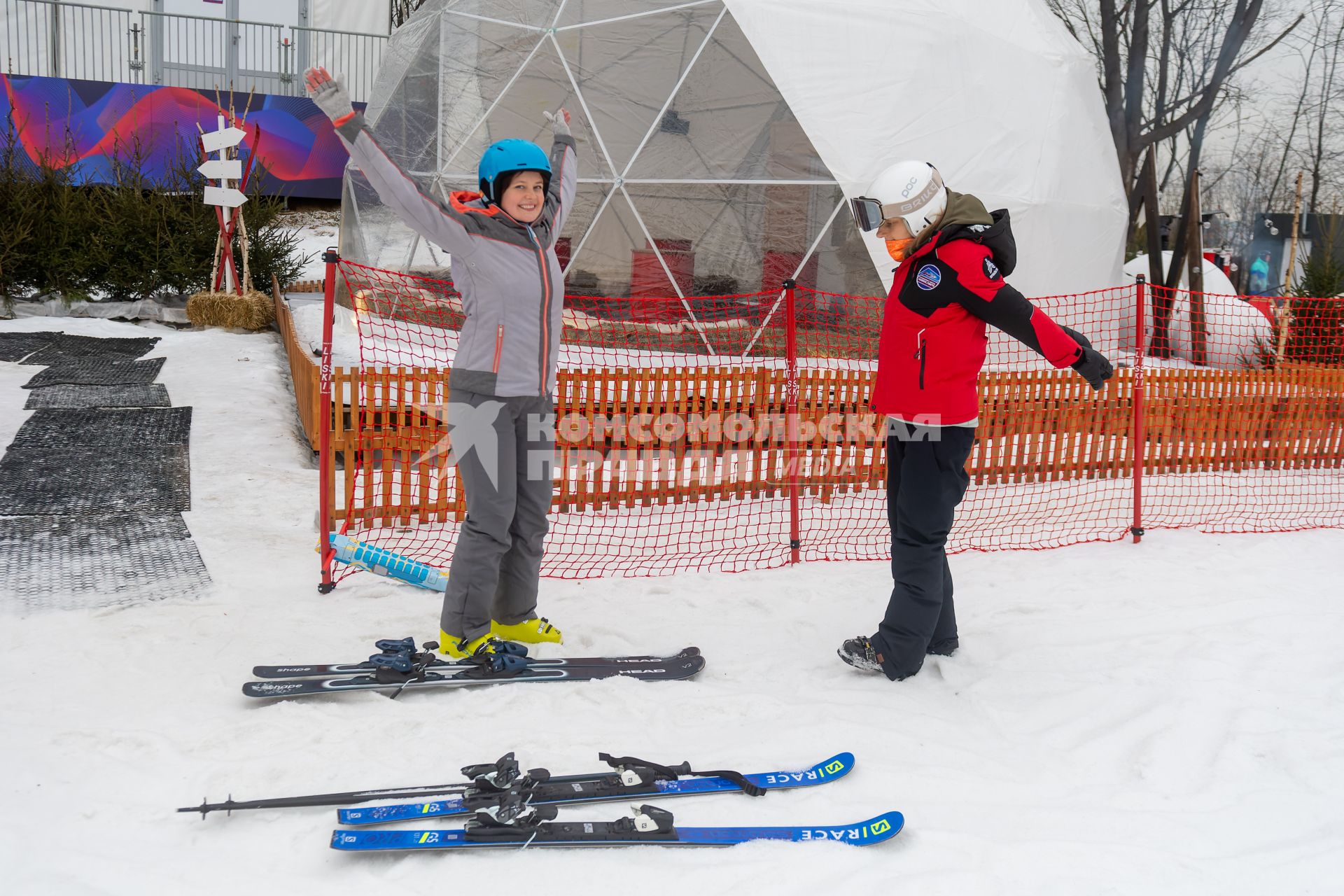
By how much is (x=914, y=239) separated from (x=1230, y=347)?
12.0 meters

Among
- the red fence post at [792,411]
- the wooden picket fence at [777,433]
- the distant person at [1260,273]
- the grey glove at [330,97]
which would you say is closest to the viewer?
the grey glove at [330,97]

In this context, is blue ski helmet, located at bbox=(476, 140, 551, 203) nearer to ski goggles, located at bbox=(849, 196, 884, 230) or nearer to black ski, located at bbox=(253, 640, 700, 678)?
ski goggles, located at bbox=(849, 196, 884, 230)

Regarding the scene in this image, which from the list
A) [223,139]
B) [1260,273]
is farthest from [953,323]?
[1260,273]

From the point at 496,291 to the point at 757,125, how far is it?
7.49 m

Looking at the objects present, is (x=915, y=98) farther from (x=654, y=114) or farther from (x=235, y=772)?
(x=235, y=772)

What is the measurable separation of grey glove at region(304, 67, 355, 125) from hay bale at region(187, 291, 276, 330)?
999cm

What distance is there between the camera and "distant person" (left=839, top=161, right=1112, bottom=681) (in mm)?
3426

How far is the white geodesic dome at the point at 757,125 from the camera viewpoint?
33.6 feet

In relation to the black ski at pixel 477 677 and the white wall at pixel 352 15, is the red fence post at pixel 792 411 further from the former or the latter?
the white wall at pixel 352 15

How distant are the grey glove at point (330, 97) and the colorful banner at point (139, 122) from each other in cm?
1626

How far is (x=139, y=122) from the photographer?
62.0ft

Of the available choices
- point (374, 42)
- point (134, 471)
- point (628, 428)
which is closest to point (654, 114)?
point (628, 428)

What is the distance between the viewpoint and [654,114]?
34.8ft

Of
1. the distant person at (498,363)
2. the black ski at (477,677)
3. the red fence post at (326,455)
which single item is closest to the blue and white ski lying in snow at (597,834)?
the black ski at (477,677)
